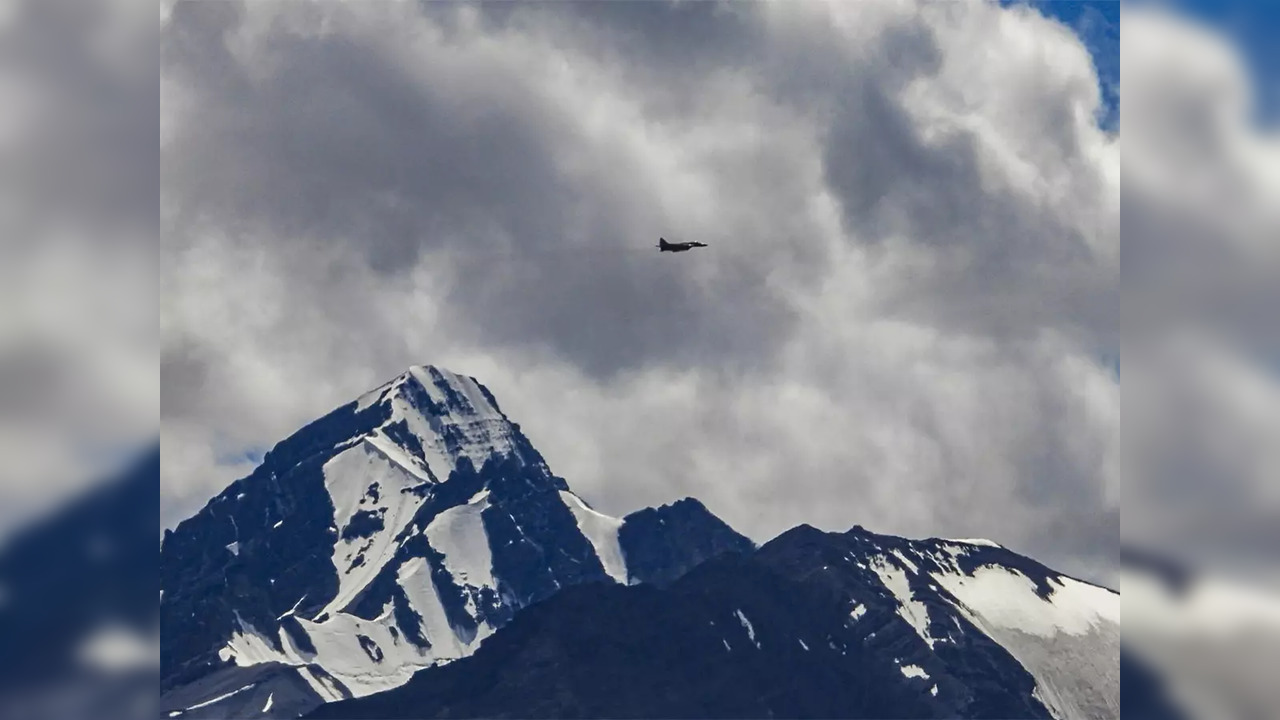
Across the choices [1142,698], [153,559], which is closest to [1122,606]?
[1142,698]

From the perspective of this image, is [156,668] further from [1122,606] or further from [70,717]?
[1122,606]

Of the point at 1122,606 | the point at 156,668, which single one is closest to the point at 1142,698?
the point at 1122,606

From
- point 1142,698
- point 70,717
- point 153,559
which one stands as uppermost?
point 153,559

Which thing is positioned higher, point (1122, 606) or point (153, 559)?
point (153, 559)

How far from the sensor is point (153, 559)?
72.5 metres

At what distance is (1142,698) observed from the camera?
216ft

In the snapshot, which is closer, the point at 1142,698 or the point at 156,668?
the point at 1142,698

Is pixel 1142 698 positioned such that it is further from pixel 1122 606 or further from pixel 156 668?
pixel 156 668

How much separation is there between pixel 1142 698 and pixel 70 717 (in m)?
36.3

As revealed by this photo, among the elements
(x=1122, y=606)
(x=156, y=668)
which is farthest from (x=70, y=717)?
(x=1122, y=606)

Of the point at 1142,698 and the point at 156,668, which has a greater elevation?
the point at 156,668

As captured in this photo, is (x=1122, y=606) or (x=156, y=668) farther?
(x=156, y=668)

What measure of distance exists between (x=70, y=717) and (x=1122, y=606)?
119 ft

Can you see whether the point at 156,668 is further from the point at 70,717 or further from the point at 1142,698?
the point at 1142,698
